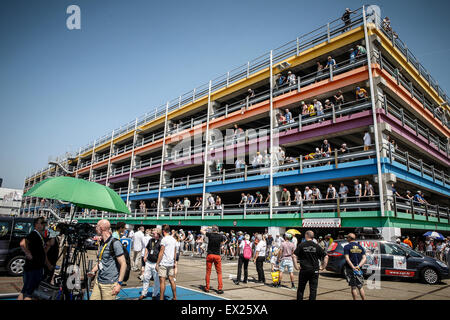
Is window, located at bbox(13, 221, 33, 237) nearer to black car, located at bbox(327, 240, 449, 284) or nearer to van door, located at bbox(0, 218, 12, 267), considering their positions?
van door, located at bbox(0, 218, 12, 267)

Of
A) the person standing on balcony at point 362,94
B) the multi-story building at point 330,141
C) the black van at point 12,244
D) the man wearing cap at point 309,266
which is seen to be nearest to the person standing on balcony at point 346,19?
the multi-story building at point 330,141

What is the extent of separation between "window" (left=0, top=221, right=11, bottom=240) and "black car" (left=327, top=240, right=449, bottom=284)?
12.3 m

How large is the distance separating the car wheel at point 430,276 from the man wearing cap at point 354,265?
604 cm

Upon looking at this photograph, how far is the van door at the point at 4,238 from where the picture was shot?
30.4ft

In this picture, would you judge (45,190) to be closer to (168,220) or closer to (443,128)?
(168,220)

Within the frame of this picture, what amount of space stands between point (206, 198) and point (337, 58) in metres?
15.3

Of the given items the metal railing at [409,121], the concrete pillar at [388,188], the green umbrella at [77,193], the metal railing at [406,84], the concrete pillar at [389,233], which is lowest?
the concrete pillar at [389,233]

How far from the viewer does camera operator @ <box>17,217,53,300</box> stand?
4996 mm

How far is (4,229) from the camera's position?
9.62 m

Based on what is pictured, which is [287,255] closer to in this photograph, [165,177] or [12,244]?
[12,244]

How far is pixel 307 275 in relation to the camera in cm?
620

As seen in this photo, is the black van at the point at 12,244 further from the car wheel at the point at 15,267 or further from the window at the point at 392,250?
the window at the point at 392,250

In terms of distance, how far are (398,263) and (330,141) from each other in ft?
35.3

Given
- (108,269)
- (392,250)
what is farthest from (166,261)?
(392,250)
